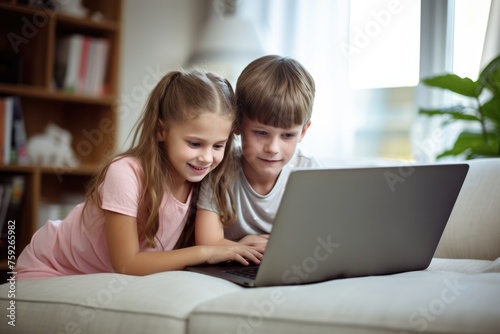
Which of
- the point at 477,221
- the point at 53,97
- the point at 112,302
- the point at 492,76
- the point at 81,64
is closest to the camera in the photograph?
the point at 112,302

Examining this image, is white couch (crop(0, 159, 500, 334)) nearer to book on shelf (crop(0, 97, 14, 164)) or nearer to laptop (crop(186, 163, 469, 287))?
laptop (crop(186, 163, 469, 287))

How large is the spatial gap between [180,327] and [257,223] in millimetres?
628

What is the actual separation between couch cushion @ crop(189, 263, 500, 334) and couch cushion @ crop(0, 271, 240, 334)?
5 cm

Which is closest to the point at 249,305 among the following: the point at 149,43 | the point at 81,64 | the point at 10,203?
the point at 10,203

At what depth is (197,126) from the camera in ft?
4.27

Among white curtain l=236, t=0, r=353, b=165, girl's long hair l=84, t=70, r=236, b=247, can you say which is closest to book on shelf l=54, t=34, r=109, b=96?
white curtain l=236, t=0, r=353, b=165

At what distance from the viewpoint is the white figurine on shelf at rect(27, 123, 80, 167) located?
291 cm

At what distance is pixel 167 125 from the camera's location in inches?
53.6

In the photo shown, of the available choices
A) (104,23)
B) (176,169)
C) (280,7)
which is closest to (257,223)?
(176,169)

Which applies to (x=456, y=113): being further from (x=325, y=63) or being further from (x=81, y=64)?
(x=81, y=64)

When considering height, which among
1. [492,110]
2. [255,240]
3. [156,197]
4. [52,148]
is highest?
[492,110]

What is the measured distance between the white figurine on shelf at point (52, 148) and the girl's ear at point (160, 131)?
5.64ft

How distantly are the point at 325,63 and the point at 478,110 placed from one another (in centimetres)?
105

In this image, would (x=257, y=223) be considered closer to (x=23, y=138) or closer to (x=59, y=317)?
(x=59, y=317)
